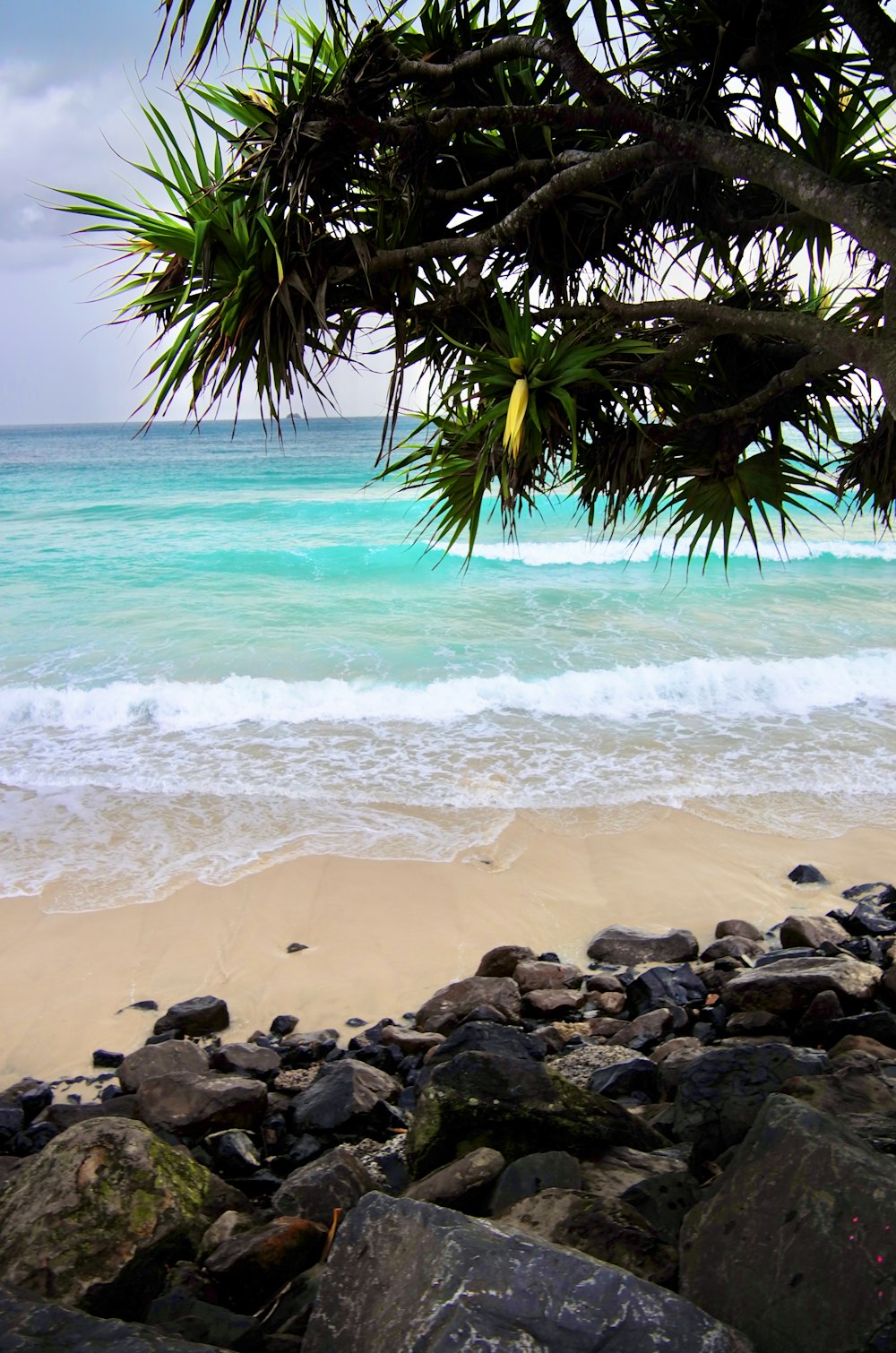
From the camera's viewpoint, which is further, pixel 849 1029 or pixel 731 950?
pixel 731 950

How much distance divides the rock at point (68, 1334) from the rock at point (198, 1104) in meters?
1.90

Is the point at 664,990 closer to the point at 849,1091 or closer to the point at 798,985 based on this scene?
the point at 798,985

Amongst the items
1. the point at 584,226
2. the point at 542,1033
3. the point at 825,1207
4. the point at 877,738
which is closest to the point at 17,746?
the point at 542,1033

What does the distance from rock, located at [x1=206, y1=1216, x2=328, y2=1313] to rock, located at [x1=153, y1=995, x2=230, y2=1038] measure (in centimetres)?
225

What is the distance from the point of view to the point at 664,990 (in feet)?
16.2

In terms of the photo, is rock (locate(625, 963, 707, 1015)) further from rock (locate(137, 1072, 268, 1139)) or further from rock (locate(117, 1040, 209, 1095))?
rock (locate(117, 1040, 209, 1095))

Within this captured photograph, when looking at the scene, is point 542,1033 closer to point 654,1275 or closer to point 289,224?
point 654,1275

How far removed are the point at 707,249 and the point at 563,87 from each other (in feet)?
3.28

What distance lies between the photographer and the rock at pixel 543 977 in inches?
205

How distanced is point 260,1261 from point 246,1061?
1.93 metres

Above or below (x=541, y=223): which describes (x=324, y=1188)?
below

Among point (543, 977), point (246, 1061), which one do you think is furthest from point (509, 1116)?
point (543, 977)

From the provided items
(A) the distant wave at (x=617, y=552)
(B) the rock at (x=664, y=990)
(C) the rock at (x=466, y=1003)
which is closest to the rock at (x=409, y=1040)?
(C) the rock at (x=466, y=1003)

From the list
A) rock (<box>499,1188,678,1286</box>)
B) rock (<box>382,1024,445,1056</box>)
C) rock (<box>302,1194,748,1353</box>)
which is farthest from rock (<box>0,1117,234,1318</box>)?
rock (<box>382,1024,445,1056</box>)
